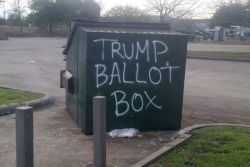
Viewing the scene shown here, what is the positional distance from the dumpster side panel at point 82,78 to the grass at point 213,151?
58.3 inches

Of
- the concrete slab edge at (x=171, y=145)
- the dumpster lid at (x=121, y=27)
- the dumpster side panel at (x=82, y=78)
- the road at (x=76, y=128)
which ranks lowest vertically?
the road at (x=76, y=128)

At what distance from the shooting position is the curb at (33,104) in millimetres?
7947

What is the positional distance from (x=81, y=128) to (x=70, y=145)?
65cm

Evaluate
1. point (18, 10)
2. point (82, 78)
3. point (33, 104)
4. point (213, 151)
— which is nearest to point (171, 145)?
point (213, 151)

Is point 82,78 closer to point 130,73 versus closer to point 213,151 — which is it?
point 130,73

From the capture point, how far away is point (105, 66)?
630cm

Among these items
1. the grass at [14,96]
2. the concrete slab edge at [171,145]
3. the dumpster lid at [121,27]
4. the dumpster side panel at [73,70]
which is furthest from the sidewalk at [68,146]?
the dumpster lid at [121,27]

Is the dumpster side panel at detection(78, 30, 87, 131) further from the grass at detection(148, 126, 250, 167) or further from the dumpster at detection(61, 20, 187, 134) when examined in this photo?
the grass at detection(148, 126, 250, 167)

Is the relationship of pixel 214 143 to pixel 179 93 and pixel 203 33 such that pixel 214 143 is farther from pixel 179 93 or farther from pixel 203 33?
pixel 203 33

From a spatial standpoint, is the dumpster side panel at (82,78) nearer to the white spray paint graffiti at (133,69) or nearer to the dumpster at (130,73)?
the dumpster at (130,73)

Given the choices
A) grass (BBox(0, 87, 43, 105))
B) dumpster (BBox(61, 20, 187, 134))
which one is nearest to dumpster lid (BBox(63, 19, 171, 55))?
dumpster (BBox(61, 20, 187, 134))

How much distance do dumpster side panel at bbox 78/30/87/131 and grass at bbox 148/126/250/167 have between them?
1.48 metres

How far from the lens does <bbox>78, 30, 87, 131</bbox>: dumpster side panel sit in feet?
20.6

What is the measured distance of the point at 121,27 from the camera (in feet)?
22.5
